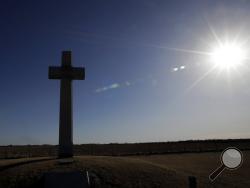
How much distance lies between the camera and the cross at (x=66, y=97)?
78.6ft

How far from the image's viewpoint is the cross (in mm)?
23969

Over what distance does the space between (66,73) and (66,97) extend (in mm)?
1586

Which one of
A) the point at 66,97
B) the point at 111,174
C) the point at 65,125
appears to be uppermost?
the point at 66,97

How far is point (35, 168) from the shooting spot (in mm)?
20078

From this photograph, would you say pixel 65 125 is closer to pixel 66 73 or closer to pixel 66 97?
pixel 66 97

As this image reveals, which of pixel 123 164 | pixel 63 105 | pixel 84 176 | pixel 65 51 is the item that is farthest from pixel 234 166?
pixel 65 51

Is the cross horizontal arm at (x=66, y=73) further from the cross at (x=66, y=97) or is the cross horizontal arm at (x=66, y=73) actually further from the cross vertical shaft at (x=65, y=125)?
the cross vertical shaft at (x=65, y=125)

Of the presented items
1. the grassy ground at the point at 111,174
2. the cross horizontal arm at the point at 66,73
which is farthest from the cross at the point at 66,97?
the grassy ground at the point at 111,174

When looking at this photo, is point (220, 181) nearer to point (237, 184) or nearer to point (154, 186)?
point (237, 184)

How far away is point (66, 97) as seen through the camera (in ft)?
80.3

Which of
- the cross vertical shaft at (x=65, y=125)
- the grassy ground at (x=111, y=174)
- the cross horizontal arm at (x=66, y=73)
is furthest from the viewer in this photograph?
the cross horizontal arm at (x=66, y=73)

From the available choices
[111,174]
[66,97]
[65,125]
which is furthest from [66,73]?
[111,174]

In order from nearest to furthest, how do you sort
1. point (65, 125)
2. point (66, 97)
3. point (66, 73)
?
point (65, 125) < point (66, 97) < point (66, 73)

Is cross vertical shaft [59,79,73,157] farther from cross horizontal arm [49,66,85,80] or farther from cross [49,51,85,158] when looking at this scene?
cross horizontal arm [49,66,85,80]
